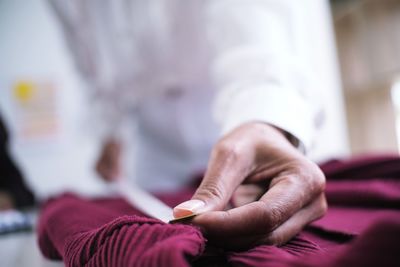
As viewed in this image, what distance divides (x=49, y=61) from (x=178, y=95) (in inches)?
27.4

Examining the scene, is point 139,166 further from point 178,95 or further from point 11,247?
point 11,247

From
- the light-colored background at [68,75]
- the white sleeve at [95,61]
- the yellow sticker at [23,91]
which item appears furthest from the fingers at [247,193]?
the yellow sticker at [23,91]

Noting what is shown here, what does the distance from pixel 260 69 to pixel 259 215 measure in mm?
307

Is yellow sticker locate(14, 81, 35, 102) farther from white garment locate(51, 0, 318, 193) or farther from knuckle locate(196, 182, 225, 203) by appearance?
knuckle locate(196, 182, 225, 203)

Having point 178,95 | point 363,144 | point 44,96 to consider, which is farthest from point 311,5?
point 363,144

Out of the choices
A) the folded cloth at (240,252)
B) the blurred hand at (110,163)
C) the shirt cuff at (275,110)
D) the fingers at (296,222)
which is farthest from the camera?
the blurred hand at (110,163)

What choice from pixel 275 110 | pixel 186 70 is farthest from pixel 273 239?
pixel 186 70

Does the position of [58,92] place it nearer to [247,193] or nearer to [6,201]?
[6,201]

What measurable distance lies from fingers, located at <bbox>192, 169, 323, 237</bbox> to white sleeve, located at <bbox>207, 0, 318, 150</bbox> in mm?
122

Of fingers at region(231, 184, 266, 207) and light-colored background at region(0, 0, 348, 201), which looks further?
light-colored background at region(0, 0, 348, 201)

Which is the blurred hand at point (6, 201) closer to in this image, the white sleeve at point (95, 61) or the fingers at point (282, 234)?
the white sleeve at point (95, 61)

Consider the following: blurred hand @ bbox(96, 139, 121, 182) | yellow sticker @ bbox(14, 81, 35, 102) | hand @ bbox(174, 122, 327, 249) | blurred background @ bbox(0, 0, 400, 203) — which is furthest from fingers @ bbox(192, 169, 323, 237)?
yellow sticker @ bbox(14, 81, 35, 102)

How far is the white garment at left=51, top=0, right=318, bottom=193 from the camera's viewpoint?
1.56 ft

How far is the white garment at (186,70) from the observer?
1.56 ft
